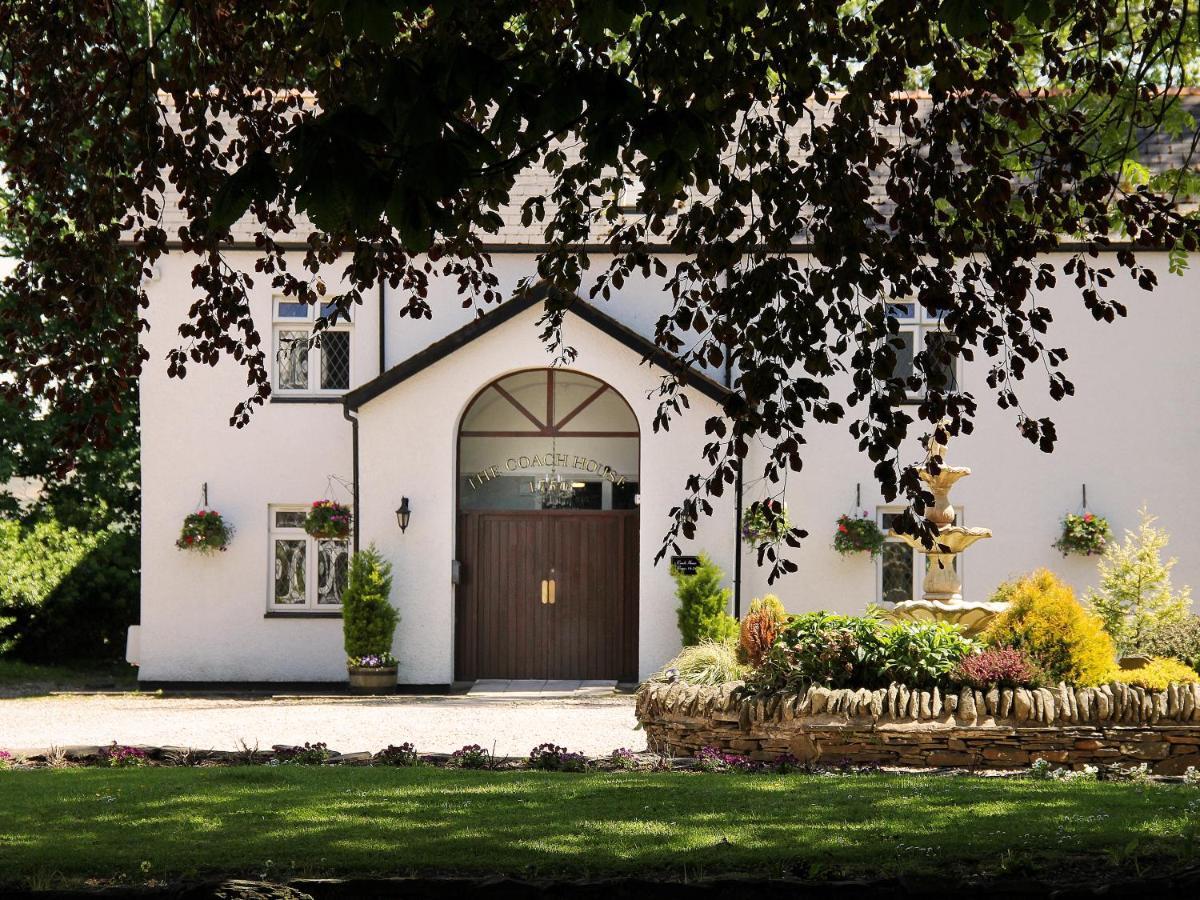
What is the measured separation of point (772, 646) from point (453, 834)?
5.59 metres

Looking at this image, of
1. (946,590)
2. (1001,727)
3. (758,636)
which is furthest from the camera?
(946,590)

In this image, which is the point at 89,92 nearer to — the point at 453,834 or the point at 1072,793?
the point at 453,834

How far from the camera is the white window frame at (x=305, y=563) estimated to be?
2044 cm

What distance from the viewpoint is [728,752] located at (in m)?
11.4

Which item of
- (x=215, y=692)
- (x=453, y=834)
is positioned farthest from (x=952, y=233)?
(x=215, y=692)

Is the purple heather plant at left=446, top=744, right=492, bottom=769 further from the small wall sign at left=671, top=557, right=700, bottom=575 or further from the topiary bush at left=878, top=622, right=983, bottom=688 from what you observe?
the small wall sign at left=671, top=557, right=700, bottom=575

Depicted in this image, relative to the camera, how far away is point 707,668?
41.9 feet

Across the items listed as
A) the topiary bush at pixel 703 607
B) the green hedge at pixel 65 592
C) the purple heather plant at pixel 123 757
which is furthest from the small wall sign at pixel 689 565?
the green hedge at pixel 65 592

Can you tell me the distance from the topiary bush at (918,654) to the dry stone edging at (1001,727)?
377 millimetres

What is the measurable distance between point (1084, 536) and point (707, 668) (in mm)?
8480

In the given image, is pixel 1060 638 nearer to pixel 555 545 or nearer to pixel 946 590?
pixel 946 590

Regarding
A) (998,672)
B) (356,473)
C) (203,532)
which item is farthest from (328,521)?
(998,672)

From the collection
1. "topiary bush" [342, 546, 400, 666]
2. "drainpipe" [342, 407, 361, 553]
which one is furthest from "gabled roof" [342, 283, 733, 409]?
"topiary bush" [342, 546, 400, 666]

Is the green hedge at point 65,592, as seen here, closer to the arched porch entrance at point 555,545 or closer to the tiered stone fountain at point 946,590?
the arched porch entrance at point 555,545
